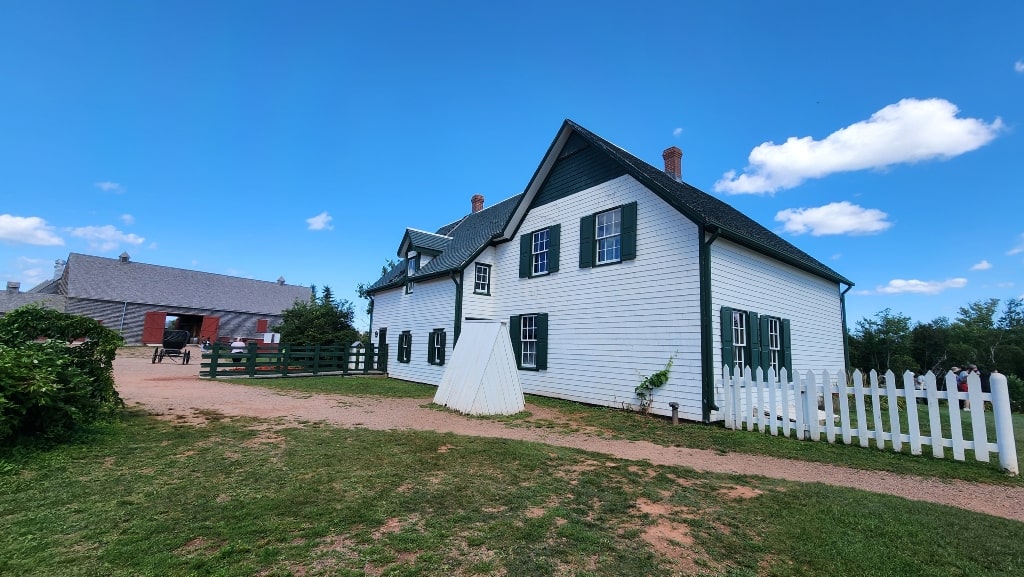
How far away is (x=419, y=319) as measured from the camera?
18391mm

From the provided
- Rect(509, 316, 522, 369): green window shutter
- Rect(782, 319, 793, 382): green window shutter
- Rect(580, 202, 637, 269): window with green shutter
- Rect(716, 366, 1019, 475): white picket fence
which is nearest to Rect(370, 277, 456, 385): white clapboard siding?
Rect(509, 316, 522, 369): green window shutter

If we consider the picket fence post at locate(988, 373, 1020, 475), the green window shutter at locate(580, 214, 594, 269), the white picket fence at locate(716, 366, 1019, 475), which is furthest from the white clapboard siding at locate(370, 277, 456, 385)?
the picket fence post at locate(988, 373, 1020, 475)

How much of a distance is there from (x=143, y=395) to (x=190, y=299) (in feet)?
123

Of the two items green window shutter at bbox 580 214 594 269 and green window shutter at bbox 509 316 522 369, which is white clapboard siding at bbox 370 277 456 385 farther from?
green window shutter at bbox 580 214 594 269

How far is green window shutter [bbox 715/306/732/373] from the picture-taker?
32.0 ft

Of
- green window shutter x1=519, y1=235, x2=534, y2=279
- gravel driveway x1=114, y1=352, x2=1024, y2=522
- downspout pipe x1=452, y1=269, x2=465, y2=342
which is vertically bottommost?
gravel driveway x1=114, y1=352, x2=1024, y2=522

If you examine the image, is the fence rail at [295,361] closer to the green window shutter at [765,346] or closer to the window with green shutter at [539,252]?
the window with green shutter at [539,252]

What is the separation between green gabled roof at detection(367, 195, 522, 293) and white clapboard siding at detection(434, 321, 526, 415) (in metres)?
5.12

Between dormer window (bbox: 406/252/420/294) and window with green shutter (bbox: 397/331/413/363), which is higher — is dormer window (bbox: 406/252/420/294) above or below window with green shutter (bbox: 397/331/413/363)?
above

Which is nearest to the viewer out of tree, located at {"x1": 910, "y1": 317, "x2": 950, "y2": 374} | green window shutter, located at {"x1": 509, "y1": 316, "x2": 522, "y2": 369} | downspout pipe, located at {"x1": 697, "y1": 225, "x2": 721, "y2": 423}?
downspout pipe, located at {"x1": 697, "y1": 225, "x2": 721, "y2": 423}

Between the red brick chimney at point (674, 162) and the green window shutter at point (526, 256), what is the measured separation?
551cm

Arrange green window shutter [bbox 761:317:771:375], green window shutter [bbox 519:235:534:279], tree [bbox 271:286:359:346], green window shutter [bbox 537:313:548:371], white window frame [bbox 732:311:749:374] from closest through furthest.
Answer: white window frame [bbox 732:311:749:374] < green window shutter [bbox 761:317:771:375] < green window shutter [bbox 537:313:548:371] < green window shutter [bbox 519:235:534:279] < tree [bbox 271:286:359:346]

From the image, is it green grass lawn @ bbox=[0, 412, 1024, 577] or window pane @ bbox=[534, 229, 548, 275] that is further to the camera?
window pane @ bbox=[534, 229, 548, 275]

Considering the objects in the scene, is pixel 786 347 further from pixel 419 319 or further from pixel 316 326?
pixel 316 326
